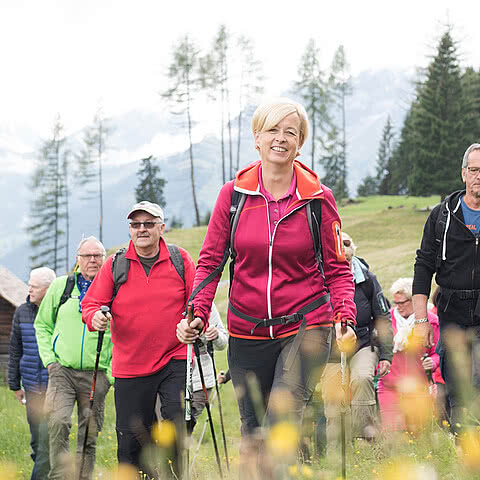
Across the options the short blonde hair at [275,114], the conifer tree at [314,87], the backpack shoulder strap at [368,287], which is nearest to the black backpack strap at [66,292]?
the backpack shoulder strap at [368,287]

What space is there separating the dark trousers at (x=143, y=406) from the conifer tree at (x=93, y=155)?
163ft

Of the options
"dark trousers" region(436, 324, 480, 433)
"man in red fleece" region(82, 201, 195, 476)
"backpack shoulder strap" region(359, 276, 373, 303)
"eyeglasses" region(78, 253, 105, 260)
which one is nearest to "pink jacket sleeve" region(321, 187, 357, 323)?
"dark trousers" region(436, 324, 480, 433)

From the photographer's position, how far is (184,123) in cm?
5306

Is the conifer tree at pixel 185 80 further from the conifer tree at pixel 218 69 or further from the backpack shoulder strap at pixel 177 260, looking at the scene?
the backpack shoulder strap at pixel 177 260

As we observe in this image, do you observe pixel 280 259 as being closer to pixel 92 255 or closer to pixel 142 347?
pixel 142 347

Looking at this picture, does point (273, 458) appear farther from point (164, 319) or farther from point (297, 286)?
point (164, 319)

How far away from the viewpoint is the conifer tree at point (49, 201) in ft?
179

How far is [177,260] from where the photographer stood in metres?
5.57

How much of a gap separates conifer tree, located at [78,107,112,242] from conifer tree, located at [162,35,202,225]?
18.6ft

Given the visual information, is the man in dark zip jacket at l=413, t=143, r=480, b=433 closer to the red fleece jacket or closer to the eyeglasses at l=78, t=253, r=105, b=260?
the red fleece jacket

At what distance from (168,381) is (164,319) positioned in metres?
0.48

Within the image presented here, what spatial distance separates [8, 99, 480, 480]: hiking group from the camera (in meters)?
3.71

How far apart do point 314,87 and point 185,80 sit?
35.0 ft

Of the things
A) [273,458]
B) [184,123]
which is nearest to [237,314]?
[273,458]
